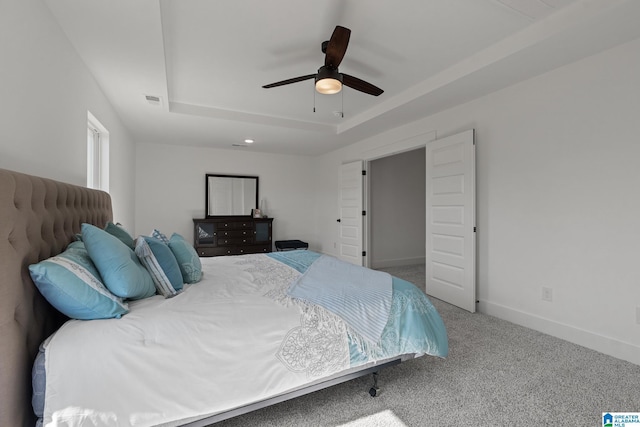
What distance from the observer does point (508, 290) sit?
10.0ft

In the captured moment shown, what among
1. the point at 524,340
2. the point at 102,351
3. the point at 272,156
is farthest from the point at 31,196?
the point at 272,156

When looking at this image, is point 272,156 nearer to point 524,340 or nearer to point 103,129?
point 103,129

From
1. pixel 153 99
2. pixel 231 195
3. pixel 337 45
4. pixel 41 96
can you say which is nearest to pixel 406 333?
pixel 337 45

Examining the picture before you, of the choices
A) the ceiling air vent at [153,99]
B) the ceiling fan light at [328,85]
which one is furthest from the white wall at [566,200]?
the ceiling air vent at [153,99]

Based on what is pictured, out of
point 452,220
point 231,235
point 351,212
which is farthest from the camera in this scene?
point 231,235

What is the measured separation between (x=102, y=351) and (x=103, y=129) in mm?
2850

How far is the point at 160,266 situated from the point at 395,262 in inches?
194

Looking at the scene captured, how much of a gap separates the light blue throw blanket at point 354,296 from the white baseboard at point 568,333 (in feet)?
5.78

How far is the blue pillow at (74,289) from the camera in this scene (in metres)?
1.25

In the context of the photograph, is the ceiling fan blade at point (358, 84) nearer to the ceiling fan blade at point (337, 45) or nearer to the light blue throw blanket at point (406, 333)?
the ceiling fan blade at point (337, 45)

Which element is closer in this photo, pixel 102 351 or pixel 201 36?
pixel 102 351

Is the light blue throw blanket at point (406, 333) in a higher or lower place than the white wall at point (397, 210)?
lower

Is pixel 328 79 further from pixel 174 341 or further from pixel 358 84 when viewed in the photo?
pixel 174 341

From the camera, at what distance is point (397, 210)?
20.0 ft
